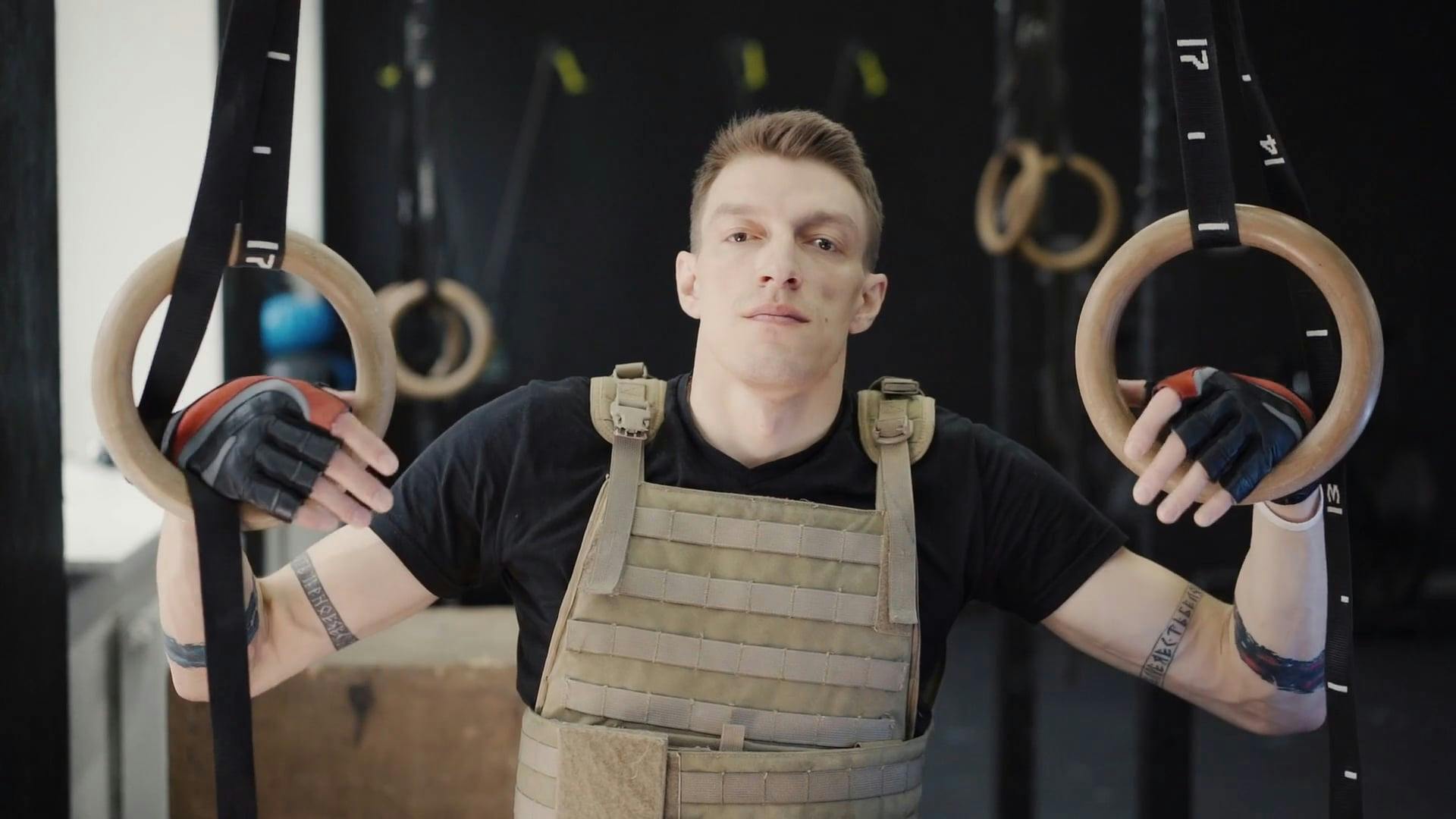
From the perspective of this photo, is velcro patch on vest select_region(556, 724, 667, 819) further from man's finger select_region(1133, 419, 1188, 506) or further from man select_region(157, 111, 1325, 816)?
man's finger select_region(1133, 419, 1188, 506)

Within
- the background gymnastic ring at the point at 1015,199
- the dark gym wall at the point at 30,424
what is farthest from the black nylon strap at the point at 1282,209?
the background gymnastic ring at the point at 1015,199

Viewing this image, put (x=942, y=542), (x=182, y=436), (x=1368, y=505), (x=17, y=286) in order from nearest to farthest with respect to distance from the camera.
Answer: (x=182, y=436) → (x=17, y=286) → (x=942, y=542) → (x=1368, y=505)

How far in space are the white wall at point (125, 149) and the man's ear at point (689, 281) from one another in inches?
67.8

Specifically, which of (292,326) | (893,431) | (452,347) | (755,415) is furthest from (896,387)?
(292,326)

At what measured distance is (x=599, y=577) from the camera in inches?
63.9

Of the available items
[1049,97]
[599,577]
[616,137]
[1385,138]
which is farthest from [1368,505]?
[599,577]

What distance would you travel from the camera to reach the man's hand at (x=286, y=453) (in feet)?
4.28

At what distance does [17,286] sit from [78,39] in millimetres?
1855

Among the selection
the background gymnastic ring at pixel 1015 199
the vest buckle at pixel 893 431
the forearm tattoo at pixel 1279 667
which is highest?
the background gymnastic ring at pixel 1015 199

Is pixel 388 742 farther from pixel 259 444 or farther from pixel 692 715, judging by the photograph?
pixel 259 444

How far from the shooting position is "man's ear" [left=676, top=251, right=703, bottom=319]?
1.79 meters

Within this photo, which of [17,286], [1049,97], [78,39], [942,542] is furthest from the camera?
[1049,97]

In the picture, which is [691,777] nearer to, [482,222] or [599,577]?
[599,577]

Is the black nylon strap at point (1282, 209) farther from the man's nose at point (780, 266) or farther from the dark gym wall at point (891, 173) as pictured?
the dark gym wall at point (891, 173)
